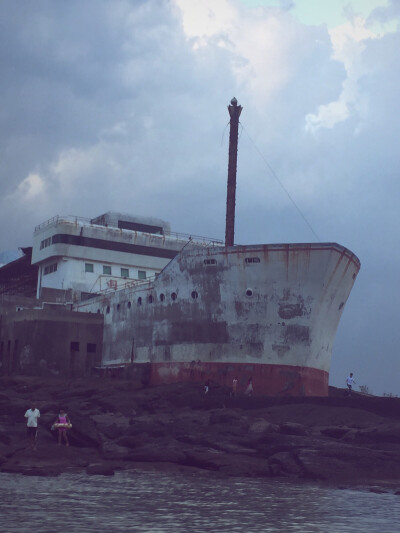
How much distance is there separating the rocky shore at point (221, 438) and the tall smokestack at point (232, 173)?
38.6 ft

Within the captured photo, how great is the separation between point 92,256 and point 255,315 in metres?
18.0

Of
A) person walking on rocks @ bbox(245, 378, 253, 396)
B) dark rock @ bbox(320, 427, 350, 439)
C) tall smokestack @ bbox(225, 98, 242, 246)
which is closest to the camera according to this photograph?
dark rock @ bbox(320, 427, 350, 439)

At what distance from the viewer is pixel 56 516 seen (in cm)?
1257

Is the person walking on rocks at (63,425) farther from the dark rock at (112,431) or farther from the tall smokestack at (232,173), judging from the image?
the tall smokestack at (232,173)

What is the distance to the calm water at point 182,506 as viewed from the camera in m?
12.1

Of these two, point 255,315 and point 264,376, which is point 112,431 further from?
point 255,315

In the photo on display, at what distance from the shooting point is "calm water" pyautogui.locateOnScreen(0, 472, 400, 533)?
12.1 meters

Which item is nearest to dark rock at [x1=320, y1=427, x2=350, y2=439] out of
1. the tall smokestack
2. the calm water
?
the calm water

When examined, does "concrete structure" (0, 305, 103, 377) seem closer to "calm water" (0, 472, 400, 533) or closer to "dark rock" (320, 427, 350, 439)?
"dark rock" (320, 427, 350, 439)

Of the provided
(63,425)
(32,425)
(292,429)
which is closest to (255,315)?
(292,429)

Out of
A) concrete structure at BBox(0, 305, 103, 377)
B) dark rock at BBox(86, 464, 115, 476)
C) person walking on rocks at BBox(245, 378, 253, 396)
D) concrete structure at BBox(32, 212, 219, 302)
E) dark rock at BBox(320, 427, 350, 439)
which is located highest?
concrete structure at BBox(32, 212, 219, 302)

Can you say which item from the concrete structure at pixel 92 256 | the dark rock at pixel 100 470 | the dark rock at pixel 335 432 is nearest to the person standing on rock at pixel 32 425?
the dark rock at pixel 100 470

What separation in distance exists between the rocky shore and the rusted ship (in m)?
3.13

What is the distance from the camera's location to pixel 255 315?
115 feet
